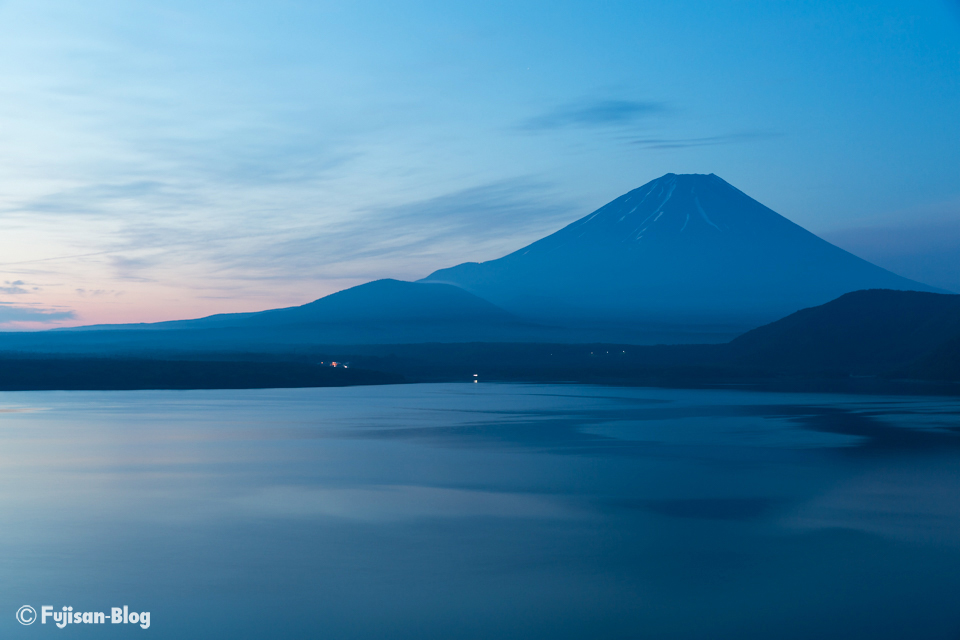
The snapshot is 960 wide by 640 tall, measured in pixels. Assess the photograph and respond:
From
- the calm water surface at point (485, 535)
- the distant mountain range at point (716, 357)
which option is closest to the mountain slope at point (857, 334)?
the distant mountain range at point (716, 357)

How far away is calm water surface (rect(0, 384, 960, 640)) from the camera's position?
874 centimetres

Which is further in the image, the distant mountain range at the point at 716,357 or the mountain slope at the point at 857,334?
the mountain slope at the point at 857,334

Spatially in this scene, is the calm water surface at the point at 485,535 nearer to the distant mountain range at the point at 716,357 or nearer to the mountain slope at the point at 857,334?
the distant mountain range at the point at 716,357

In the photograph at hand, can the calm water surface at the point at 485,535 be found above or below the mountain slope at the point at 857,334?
below

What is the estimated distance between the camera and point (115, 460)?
20.6 metres

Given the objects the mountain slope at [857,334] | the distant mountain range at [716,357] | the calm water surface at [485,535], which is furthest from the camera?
the mountain slope at [857,334]

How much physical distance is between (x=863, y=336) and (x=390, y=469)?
162337 mm

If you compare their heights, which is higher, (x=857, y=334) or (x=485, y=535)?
(x=857, y=334)

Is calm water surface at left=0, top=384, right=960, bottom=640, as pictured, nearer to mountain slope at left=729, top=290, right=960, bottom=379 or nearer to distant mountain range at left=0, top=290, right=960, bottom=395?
distant mountain range at left=0, top=290, right=960, bottom=395

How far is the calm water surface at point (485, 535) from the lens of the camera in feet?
28.7

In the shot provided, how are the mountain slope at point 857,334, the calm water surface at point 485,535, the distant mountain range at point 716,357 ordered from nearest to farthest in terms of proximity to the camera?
1. the calm water surface at point 485,535
2. the distant mountain range at point 716,357
3. the mountain slope at point 857,334

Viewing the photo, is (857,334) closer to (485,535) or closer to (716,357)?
(716,357)

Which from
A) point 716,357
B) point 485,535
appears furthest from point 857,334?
point 485,535

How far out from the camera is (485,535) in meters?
12.4
